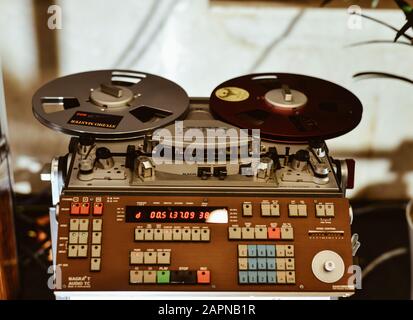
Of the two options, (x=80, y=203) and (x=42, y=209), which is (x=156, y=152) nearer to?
(x=80, y=203)

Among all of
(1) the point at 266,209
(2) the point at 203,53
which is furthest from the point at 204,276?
(2) the point at 203,53

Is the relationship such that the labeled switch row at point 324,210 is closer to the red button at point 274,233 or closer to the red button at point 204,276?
the red button at point 274,233

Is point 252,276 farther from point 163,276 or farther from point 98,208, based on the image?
point 98,208

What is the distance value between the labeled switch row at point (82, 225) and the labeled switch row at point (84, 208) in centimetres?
2

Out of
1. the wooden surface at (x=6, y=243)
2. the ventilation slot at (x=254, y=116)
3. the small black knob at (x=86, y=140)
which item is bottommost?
the wooden surface at (x=6, y=243)

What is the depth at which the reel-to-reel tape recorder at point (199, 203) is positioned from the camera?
150 cm

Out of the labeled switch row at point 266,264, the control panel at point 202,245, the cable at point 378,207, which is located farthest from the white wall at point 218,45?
the labeled switch row at point 266,264

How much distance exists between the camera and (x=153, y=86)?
1.86m

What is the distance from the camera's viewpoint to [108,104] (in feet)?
5.68

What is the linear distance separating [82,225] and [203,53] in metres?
1.26

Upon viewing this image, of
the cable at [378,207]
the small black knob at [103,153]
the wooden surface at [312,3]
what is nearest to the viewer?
the small black knob at [103,153]

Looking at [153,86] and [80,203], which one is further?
[153,86]
